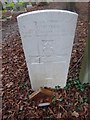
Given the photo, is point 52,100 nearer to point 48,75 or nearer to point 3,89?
point 48,75

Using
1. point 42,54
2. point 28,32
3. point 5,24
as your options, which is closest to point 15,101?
point 42,54

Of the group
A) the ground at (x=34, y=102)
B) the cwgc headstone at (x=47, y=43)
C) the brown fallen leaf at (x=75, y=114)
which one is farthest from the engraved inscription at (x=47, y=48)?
the brown fallen leaf at (x=75, y=114)

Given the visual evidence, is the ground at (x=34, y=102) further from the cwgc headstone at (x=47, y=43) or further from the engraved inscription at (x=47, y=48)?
the engraved inscription at (x=47, y=48)

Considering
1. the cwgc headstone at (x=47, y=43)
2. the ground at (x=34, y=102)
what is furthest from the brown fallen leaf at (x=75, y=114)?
the cwgc headstone at (x=47, y=43)

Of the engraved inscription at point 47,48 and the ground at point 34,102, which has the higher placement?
the engraved inscription at point 47,48

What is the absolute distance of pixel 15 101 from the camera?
270cm

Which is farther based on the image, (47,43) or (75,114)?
(47,43)

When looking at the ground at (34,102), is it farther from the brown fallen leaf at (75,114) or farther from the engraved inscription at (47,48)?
the engraved inscription at (47,48)

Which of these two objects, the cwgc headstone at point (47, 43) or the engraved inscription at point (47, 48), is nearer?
the cwgc headstone at point (47, 43)

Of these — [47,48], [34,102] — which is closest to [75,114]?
[34,102]

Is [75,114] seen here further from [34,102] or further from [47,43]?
[47,43]

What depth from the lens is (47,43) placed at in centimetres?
256

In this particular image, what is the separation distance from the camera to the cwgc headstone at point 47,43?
7.86 feet

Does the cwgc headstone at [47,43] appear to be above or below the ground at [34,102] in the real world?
above
